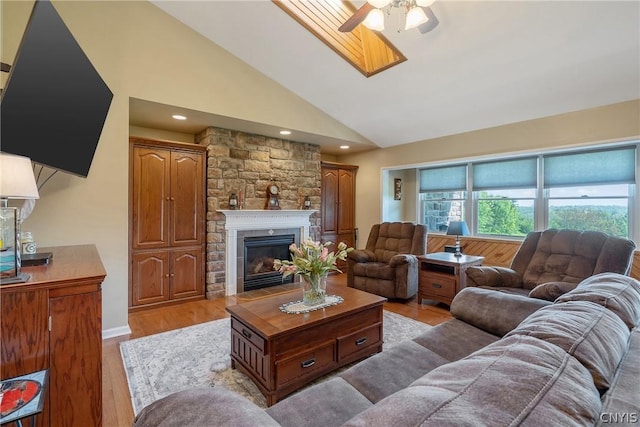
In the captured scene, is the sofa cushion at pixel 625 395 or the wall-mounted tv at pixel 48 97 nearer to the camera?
the sofa cushion at pixel 625 395

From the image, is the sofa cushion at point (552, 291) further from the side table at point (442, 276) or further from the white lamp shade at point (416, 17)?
the white lamp shade at point (416, 17)

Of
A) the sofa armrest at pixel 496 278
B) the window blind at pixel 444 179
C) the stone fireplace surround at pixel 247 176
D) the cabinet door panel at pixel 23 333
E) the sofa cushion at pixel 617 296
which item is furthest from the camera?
the window blind at pixel 444 179

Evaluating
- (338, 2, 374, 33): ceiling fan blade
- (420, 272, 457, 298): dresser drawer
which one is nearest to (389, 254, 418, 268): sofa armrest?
(420, 272, 457, 298): dresser drawer

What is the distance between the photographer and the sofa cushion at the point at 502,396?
0.55m

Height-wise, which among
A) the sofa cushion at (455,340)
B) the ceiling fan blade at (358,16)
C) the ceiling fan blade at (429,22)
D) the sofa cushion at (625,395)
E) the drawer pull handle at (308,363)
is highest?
the ceiling fan blade at (358,16)

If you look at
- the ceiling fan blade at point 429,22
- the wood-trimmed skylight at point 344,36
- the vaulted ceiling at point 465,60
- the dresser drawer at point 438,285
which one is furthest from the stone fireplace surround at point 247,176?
the ceiling fan blade at point 429,22

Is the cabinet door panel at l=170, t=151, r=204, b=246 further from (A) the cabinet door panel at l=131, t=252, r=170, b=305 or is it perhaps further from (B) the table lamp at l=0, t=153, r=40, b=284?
(B) the table lamp at l=0, t=153, r=40, b=284

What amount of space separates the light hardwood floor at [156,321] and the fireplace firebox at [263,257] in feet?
0.75

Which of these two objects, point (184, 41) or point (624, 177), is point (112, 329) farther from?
point (624, 177)

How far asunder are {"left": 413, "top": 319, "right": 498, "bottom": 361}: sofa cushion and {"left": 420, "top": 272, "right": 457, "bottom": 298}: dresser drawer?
66.3 inches

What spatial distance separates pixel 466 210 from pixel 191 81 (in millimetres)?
4729

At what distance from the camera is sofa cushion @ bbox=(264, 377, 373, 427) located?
1170mm

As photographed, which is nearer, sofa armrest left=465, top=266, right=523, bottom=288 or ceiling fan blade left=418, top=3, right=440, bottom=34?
ceiling fan blade left=418, top=3, right=440, bottom=34

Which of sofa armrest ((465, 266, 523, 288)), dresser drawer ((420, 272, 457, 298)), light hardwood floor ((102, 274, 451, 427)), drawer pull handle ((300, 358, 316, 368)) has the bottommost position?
light hardwood floor ((102, 274, 451, 427))
